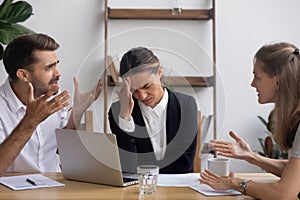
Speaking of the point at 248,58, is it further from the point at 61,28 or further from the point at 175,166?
the point at 175,166

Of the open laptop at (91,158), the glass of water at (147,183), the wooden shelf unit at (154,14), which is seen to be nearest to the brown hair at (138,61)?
the open laptop at (91,158)

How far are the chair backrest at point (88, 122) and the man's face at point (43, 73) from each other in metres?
0.33

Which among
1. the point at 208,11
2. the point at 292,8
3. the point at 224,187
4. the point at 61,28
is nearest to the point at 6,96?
the point at 224,187

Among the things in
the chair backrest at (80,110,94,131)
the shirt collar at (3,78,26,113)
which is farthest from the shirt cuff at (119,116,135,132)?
the shirt collar at (3,78,26,113)

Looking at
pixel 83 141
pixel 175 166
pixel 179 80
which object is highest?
pixel 179 80

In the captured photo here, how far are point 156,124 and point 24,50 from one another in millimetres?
731

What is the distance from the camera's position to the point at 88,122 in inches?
74.8

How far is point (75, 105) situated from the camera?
2.05 m

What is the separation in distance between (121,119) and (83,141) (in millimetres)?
168

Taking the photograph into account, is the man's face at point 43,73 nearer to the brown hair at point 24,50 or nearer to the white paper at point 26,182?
the brown hair at point 24,50

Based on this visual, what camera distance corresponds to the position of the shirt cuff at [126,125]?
6.23 ft

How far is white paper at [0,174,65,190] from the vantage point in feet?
5.90

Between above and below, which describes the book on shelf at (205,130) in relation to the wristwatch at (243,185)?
above

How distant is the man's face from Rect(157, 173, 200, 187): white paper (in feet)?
2.15
